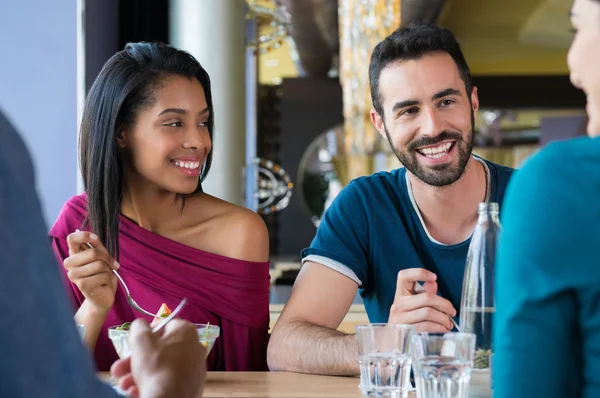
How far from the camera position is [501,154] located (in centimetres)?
1205

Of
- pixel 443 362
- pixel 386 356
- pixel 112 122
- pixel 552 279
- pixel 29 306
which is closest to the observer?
pixel 29 306

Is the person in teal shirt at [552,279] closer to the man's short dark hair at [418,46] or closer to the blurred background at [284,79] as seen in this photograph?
the man's short dark hair at [418,46]

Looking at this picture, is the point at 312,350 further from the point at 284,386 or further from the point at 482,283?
the point at 482,283

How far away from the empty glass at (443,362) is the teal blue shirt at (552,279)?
30 cm

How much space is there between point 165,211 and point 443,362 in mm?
1205

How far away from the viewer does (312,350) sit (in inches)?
69.6

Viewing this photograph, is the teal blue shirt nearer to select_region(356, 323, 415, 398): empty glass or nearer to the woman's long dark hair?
select_region(356, 323, 415, 398): empty glass

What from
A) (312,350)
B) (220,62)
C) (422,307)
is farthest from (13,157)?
(220,62)

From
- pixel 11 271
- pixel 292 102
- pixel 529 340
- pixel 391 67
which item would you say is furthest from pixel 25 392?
pixel 292 102

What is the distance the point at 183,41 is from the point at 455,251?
2.28 metres

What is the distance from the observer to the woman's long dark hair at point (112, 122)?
7.35 feet

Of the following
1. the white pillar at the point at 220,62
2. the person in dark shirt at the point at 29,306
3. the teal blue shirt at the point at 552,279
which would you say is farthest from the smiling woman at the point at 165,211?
the white pillar at the point at 220,62

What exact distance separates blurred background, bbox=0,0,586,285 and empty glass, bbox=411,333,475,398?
175 cm

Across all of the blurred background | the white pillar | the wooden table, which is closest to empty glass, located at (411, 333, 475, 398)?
the wooden table
